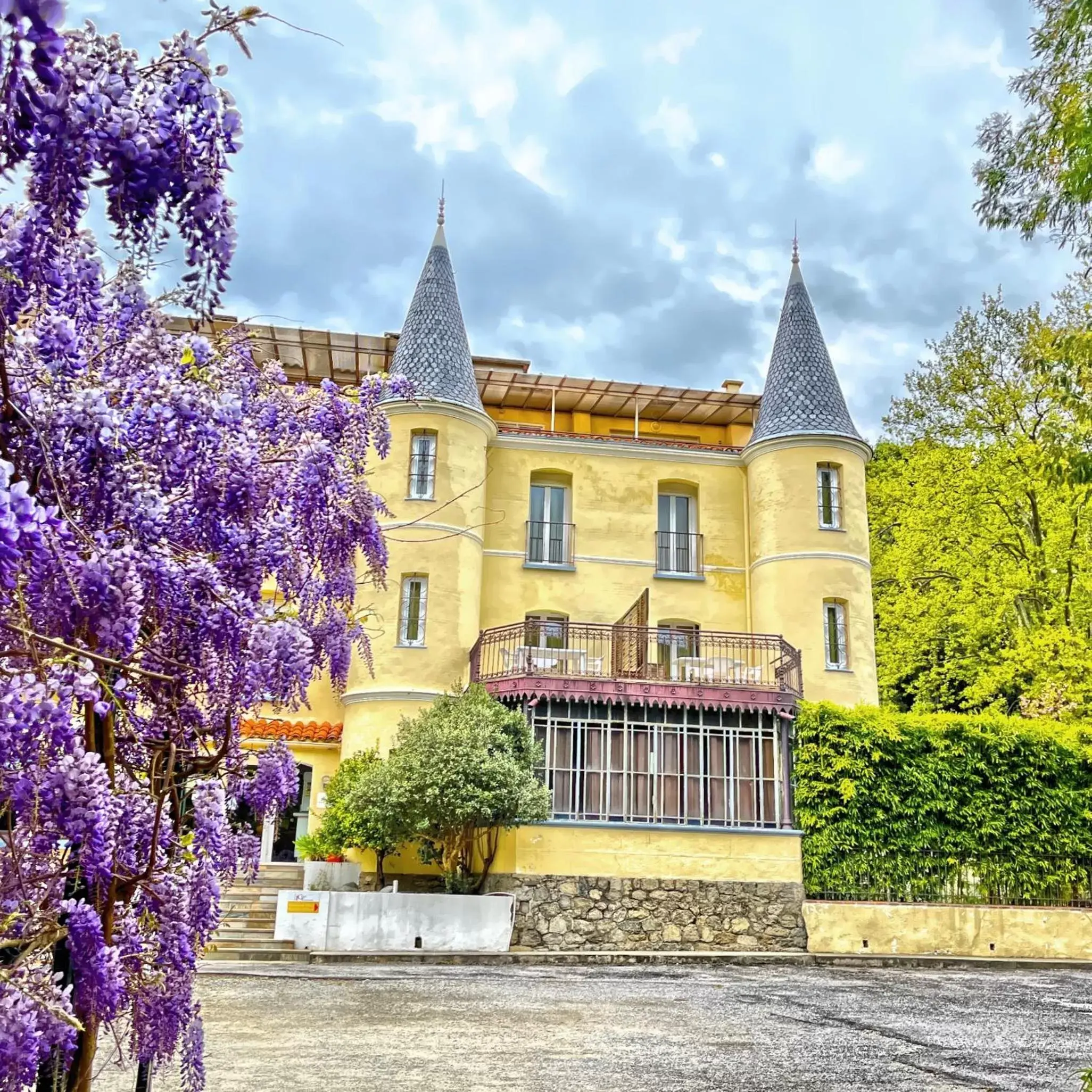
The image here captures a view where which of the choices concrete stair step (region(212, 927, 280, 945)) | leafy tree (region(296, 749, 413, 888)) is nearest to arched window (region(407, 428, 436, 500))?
leafy tree (region(296, 749, 413, 888))

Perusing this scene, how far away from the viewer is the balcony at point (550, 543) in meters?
25.1

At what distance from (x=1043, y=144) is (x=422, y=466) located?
17985mm

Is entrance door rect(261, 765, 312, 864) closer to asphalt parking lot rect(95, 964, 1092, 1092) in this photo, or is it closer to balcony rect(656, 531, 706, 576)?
asphalt parking lot rect(95, 964, 1092, 1092)

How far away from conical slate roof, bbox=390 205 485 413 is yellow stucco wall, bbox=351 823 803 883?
357 inches

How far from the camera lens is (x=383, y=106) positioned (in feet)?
19.7

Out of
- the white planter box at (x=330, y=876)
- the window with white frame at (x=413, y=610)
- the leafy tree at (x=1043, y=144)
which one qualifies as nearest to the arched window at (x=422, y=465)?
the window with white frame at (x=413, y=610)

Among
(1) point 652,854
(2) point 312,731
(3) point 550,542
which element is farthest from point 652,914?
(3) point 550,542

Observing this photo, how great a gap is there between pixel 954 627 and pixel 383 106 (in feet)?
79.7

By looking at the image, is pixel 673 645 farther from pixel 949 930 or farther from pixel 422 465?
pixel 949 930

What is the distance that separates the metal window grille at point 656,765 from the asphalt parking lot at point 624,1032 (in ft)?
14.2

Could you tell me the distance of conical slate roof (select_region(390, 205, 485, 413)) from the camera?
23.5 meters

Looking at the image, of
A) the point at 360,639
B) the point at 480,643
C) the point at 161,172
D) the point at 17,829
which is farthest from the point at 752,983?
the point at 161,172

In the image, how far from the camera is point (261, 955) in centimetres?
1672

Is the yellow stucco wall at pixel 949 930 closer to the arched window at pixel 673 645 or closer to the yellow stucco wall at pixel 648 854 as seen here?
the yellow stucco wall at pixel 648 854
